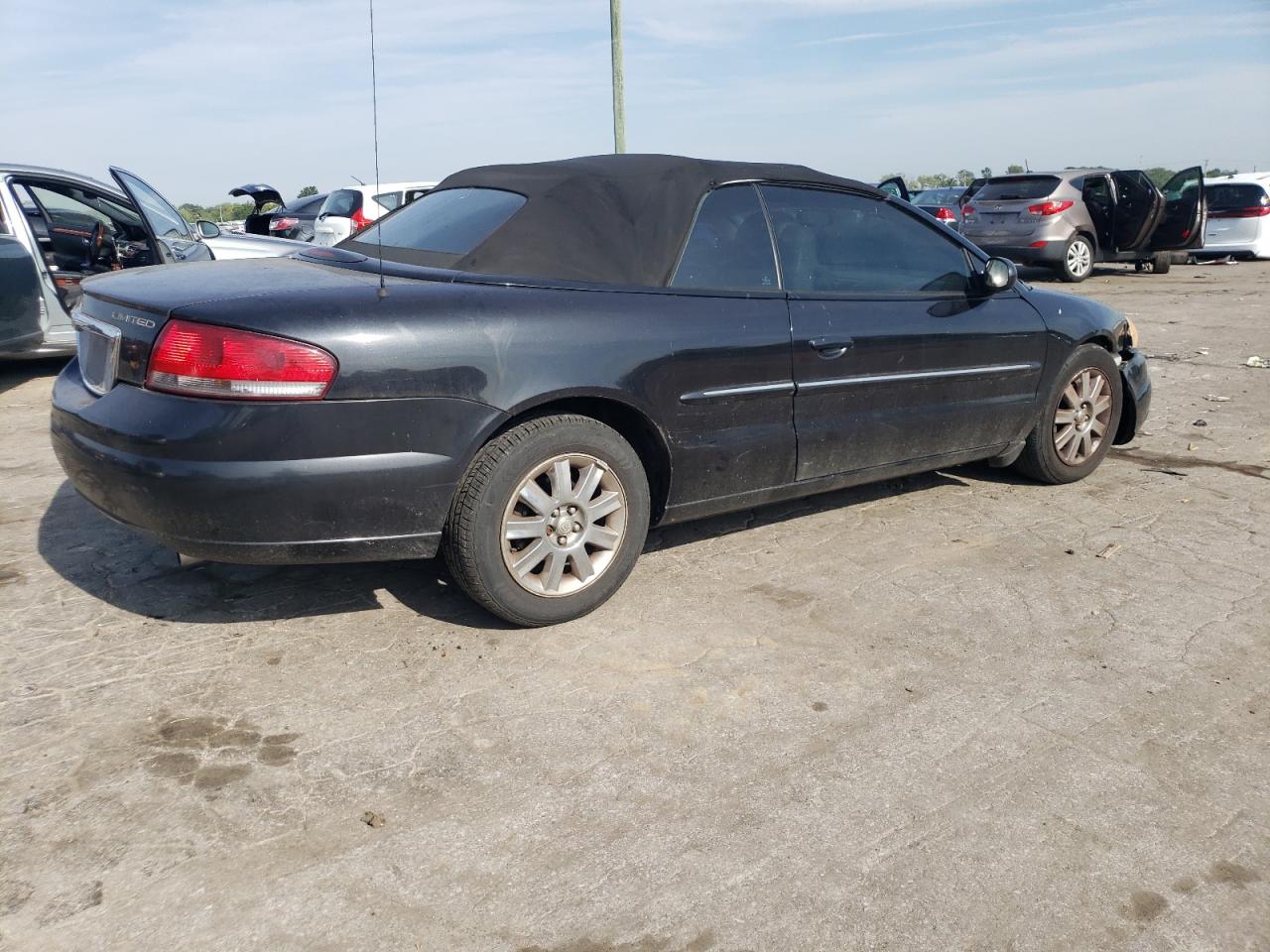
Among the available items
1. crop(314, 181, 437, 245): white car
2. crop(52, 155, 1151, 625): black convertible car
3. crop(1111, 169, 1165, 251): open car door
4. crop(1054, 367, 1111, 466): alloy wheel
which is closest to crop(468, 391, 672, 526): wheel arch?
crop(52, 155, 1151, 625): black convertible car

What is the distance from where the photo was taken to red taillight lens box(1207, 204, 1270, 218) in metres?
19.8

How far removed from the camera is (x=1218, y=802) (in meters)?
2.74

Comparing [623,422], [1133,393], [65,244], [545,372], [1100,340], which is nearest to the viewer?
[545,372]

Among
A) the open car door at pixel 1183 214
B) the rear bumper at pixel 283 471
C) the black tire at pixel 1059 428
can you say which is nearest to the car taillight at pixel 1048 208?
the open car door at pixel 1183 214

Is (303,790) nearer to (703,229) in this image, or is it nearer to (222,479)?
(222,479)

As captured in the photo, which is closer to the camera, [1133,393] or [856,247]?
[856,247]

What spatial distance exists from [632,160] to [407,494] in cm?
180

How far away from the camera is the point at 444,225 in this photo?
4.18 m

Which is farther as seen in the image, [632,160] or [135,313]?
[632,160]

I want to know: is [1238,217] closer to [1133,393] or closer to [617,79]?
[617,79]

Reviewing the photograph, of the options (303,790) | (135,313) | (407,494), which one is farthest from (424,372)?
(303,790)

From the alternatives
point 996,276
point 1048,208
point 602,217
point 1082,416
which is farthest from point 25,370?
point 1048,208

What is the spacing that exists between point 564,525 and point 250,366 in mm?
1119

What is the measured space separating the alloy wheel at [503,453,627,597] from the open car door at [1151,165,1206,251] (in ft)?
52.8
